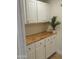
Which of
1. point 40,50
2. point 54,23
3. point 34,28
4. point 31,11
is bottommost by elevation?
point 40,50

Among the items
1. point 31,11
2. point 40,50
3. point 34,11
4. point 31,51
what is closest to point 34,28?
point 34,11

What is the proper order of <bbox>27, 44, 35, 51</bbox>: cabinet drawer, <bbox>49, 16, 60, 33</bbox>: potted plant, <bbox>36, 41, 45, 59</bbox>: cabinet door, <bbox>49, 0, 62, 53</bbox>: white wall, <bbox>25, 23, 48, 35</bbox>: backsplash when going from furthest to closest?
1. <bbox>49, 0, 62, 53</bbox>: white wall
2. <bbox>49, 16, 60, 33</bbox>: potted plant
3. <bbox>25, 23, 48, 35</bbox>: backsplash
4. <bbox>36, 41, 45, 59</bbox>: cabinet door
5. <bbox>27, 44, 35, 51</bbox>: cabinet drawer

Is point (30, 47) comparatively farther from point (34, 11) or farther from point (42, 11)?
point (42, 11)

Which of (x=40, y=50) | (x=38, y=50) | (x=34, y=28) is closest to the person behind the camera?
(x=38, y=50)

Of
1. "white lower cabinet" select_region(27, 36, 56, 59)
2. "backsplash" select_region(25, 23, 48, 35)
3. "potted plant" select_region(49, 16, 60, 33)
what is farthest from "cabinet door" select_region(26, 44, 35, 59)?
"potted plant" select_region(49, 16, 60, 33)

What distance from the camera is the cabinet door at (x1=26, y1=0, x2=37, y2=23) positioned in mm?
3344

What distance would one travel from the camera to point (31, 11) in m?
3.58

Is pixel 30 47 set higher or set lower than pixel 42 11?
lower

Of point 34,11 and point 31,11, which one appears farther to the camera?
point 34,11

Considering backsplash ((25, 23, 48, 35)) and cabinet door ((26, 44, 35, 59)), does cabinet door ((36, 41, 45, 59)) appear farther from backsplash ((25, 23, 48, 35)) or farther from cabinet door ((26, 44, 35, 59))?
backsplash ((25, 23, 48, 35))

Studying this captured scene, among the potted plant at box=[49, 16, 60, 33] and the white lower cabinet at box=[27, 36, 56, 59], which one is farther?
the potted plant at box=[49, 16, 60, 33]
